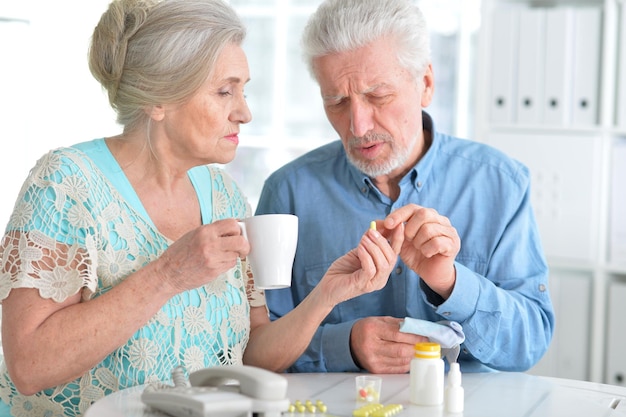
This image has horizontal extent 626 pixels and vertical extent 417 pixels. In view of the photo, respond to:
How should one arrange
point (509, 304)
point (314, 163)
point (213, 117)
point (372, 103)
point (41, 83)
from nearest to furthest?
point (213, 117) < point (509, 304) < point (372, 103) < point (314, 163) < point (41, 83)

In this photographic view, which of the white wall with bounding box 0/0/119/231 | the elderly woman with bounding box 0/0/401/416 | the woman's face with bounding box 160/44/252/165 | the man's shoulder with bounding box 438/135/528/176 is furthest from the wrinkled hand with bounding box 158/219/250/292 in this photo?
the white wall with bounding box 0/0/119/231

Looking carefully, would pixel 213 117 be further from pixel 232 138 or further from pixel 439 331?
pixel 439 331

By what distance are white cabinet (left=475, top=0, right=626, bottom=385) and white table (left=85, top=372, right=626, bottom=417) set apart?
5.06 feet

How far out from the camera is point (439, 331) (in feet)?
5.23

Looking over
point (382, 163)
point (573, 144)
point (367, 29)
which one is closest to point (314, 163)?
point (382, 163)

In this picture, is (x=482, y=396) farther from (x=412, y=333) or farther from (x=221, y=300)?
(x=221, y=300)

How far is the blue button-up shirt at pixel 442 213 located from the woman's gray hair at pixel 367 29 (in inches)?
9.2

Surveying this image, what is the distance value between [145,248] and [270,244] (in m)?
0.28

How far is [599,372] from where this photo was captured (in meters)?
3.05

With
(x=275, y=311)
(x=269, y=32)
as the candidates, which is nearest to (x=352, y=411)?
(x=275, y=311)

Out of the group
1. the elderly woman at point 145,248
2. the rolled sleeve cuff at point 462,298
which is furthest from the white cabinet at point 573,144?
the elderly woman at point 145,248

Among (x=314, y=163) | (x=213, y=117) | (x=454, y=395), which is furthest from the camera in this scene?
(x=314, y=163)

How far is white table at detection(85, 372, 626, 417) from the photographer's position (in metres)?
1.29

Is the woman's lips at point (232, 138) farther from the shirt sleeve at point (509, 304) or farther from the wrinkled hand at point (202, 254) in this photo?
the shirt sleeve at point (509, 304)
